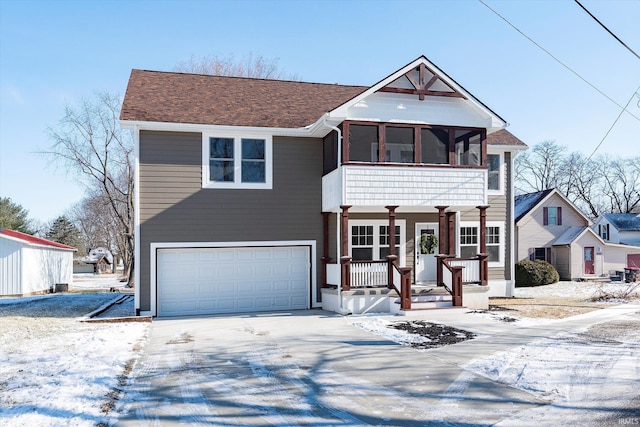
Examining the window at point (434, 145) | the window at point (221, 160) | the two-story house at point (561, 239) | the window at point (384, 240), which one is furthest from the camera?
the two-story house at point (561, 239)

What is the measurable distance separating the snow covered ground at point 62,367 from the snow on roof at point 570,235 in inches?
968

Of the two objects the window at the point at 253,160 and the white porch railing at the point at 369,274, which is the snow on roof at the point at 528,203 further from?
the window at the point at 253,160

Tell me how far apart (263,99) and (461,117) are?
6450 mm

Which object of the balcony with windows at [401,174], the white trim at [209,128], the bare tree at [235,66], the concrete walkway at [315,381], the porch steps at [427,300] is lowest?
the concrete walkway at [315,381]

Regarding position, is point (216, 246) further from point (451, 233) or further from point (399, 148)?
point (451, 233)

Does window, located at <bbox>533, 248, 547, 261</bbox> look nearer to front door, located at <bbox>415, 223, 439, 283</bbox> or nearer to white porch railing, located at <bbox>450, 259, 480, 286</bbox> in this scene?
front door, located at <bbox>415, 223, 439, 283</bbox>

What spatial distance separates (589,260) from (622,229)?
36.2ft

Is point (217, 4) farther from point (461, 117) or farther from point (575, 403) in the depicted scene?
point (575, 403)

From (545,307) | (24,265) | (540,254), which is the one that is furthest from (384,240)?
(540,254)

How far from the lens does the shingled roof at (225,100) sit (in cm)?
1384

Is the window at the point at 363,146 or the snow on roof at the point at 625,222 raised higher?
the window at the point at 363,146

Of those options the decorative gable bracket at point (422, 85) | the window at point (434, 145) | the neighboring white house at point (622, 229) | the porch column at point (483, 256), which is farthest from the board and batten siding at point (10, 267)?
the neighboring white house at point (622, 229)

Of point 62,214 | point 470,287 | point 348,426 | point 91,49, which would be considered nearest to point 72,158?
point 91,49

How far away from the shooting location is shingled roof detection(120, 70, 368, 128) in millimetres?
13836
